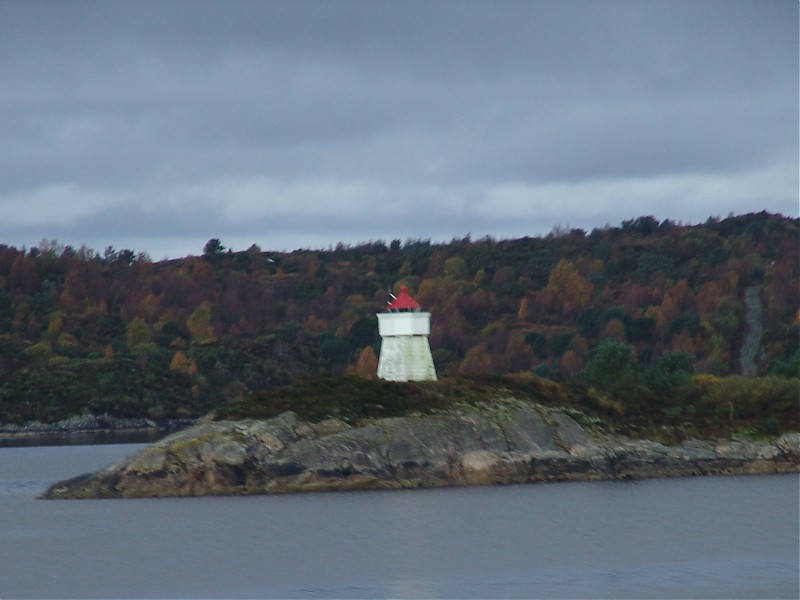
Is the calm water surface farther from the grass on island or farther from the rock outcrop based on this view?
the grass on island

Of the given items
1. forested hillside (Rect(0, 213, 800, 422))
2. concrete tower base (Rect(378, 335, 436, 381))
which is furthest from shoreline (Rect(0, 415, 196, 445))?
concrete tower base (Rect(378, 335, 436, 381))

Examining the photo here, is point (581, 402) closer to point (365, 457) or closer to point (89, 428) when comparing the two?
point (365, 457)

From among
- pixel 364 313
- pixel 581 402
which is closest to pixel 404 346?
pixel 581 402

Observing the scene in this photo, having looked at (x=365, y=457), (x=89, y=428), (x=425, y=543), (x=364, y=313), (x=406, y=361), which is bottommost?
(x=425, y=543)

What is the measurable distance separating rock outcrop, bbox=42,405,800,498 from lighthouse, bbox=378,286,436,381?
4.92 meters

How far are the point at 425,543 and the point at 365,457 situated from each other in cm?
1030

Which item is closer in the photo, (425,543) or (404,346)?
(425,543)

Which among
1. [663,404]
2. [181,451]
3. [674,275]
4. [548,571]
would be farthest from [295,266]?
[548,571]

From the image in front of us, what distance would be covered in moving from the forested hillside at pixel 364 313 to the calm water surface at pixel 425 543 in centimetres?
5659

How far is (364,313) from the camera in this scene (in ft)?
546

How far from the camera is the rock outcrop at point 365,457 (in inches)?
2141

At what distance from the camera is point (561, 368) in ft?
429

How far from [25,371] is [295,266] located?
6848 cm

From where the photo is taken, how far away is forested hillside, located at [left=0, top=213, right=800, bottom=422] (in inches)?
5231
